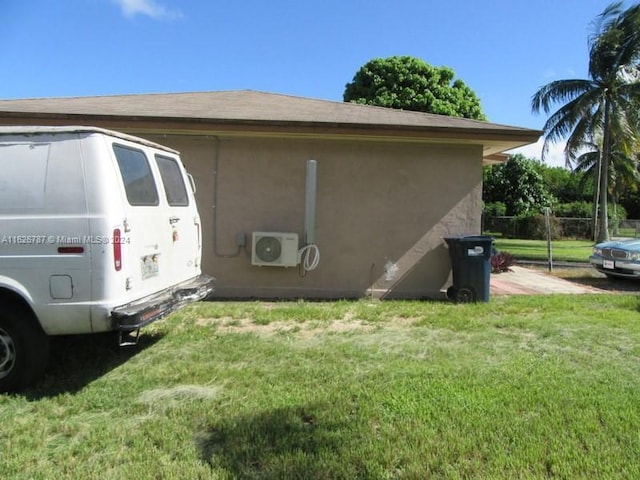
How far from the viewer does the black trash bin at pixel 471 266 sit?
788 centimetres

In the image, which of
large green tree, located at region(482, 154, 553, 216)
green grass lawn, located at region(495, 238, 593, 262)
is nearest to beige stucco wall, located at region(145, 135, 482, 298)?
green grass lawn, located at region(495, 238, 593, 262)

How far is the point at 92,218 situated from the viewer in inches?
151

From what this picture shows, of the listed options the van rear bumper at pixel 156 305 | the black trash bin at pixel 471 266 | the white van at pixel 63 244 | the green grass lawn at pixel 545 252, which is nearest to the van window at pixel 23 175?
the white van at pixel 63 244

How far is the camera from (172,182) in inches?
204

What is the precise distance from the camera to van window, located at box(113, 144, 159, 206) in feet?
13.8

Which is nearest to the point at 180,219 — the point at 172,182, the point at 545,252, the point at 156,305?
the point at 172,182

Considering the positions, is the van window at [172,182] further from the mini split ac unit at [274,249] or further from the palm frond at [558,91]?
the palm frond at [558,91]

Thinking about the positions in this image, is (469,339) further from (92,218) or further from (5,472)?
(5,472)

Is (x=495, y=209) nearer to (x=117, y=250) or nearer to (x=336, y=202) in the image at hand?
(x=336, y=202)

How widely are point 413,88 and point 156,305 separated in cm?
2221

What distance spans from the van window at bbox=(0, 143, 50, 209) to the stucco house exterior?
4.27 meters

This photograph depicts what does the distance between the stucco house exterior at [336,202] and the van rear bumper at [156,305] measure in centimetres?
308

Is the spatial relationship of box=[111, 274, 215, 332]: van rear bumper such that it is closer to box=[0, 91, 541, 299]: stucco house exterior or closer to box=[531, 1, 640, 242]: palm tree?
box=[0, 91, 541, 299]: stucco house exterior

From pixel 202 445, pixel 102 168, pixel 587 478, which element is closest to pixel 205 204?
pixel 102 168
